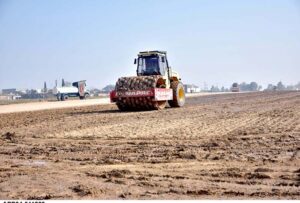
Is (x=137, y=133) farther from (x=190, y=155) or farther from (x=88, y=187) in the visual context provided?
(x=88, y=187)

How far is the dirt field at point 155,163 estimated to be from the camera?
5.37 meters

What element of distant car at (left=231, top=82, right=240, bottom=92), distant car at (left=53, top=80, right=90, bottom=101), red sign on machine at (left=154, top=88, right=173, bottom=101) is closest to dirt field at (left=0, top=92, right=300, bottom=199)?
red sign on machine at (left=154, top=88, right=173, bottom=101)

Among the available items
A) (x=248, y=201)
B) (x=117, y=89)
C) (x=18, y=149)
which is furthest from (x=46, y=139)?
(x=117, y=89)

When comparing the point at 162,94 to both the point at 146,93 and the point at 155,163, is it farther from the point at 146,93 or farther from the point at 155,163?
the point at 155,163

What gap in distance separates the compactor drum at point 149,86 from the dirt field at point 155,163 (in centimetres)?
697

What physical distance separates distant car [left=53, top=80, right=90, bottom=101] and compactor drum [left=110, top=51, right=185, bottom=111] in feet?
94.4

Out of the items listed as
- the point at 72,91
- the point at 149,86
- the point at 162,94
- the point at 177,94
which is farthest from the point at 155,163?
the point at 72,91

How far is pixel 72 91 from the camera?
167 ft

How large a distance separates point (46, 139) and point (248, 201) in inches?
272

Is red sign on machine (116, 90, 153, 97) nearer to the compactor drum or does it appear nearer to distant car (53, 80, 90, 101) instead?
the compactor drum

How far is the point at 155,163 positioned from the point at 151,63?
1388cm

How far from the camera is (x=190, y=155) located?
303 inches

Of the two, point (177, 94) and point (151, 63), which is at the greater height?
point (151, 63)

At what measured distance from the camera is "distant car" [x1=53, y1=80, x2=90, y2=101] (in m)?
48.8
